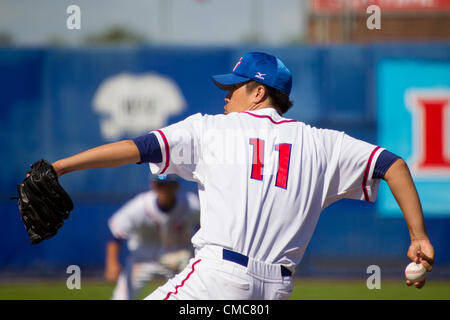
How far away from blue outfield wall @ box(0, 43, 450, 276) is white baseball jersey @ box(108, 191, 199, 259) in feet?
10.2

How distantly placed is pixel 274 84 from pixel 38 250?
7.30m

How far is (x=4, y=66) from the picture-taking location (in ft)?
31.3

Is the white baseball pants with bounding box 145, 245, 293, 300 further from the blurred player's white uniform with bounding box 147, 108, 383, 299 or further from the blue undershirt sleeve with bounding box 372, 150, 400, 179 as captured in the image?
the blue undershirt sleeve with bounding box 372, 150, 400, 179

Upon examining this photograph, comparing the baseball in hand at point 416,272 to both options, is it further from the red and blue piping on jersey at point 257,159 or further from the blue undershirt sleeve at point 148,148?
the blue undershirt sleeve at point 148,148

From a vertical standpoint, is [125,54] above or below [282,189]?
above

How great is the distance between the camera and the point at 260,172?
8.07ft

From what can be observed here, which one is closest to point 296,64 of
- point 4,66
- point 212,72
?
point 212,72

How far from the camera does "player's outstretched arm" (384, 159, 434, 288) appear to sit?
2.44 meters

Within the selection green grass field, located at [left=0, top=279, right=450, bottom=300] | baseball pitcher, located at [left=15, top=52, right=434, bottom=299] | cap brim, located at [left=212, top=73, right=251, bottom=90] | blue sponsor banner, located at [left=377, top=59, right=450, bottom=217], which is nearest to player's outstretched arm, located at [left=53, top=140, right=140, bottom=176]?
baseball pitcher, located at [left=15, top=52, right=434, bottom=299]

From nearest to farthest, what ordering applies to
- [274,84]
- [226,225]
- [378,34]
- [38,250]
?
1. [226,225]
2. [274,84]
3. [38,250]
4. [378,34]

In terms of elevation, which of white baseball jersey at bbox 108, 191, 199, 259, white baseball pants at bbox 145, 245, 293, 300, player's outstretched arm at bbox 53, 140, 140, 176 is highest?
player's outstretched arm at bbox 53, 140, 140, 176

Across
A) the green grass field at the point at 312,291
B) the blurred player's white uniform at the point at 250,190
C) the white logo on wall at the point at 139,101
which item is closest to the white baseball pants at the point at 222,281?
the blurred player's white uniform at the point at 250,190

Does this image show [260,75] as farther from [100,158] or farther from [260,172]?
[100,158]
